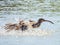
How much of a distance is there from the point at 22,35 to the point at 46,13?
0.27m

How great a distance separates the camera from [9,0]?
49.9 inches

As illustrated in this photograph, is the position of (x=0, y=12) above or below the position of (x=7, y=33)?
above

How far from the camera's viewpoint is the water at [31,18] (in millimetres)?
1245

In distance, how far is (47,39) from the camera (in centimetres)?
125

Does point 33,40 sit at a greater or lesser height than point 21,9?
lesser

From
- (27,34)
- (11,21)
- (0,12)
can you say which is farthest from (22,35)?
(0,12)

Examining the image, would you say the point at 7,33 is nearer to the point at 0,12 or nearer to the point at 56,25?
the point at 0,12

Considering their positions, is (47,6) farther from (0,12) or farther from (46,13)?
(0,12)

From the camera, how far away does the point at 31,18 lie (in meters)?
1.26

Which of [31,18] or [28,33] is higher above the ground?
[31,18]

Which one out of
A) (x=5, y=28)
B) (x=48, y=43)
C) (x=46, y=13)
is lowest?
(x=48, y=43)

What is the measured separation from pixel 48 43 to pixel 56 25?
159mm

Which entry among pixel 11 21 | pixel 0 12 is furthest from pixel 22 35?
pixel 0 12

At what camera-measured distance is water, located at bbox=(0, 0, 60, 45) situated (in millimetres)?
1245
